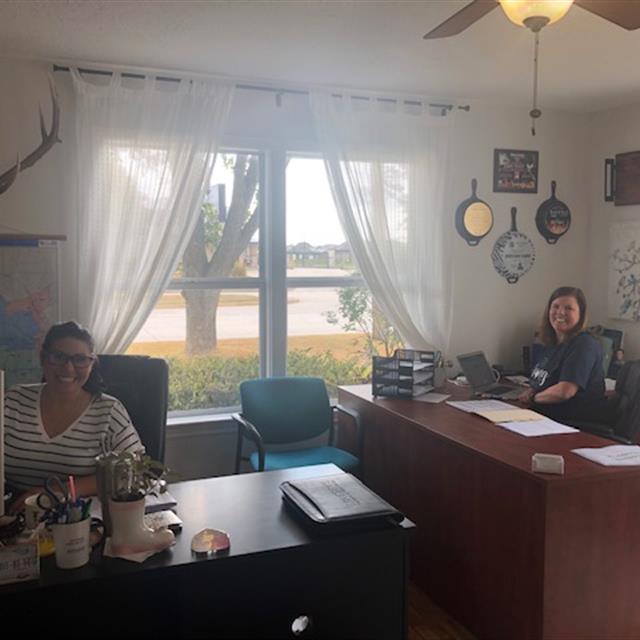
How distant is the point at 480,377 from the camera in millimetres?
3674

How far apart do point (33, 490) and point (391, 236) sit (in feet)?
7.80

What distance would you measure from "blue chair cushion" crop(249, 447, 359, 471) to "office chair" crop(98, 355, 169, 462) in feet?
2.61

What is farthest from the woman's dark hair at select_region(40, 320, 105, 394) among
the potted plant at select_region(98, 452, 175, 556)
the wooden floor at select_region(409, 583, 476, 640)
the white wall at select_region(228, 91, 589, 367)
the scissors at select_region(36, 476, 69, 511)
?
the white wall at select_region(228, 91, 589, 367)

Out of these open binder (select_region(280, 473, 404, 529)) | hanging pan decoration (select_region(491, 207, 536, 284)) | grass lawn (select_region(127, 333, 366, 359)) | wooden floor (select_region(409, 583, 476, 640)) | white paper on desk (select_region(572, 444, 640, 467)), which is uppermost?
hanging pan decoration (select_region(491, 207, 536, 284))

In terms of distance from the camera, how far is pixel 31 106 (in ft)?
10.5

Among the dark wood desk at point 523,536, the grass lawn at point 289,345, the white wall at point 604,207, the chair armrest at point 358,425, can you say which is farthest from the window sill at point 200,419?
the white wall at point 604,207

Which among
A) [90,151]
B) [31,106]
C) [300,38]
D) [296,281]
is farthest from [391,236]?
[31,106]

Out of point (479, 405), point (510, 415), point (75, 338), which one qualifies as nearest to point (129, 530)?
point (75, 338)

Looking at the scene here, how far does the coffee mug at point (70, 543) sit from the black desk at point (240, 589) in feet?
0.07

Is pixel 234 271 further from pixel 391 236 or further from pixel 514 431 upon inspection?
pixel 514 431

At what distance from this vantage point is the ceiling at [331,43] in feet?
8.34

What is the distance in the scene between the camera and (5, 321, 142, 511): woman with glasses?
216 cm

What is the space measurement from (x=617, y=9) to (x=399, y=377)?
6.42 feet

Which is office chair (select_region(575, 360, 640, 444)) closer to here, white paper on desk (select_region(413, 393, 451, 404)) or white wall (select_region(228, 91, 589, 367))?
white paper on desk (select_region(413, 393, 451, 404))
